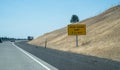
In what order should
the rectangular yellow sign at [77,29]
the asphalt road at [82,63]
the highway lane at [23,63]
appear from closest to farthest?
1. the asphalt road at [82,63]
2. the highway lane at [23,63]
3. the rectangular yellow sign at [77,29]

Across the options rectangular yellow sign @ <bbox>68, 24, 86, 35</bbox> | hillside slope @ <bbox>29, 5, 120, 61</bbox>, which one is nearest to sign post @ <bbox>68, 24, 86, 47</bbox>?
rectangular yellow sign @ <bbox>68, 24, 86, 35</bbox>

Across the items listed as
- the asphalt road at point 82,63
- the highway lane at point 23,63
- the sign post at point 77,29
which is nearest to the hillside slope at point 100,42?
the sign post at point 77,29

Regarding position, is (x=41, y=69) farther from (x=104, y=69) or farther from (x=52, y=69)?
(x=104, y=69)

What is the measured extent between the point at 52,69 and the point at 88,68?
209cm

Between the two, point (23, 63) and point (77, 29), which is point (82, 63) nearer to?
point (23, 63)

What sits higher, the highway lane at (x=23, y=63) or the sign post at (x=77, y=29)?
the sign post at (x=77, y=29)

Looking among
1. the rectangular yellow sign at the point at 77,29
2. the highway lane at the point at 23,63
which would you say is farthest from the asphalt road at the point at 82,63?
the rectangular yellow sign at the point at 77,29

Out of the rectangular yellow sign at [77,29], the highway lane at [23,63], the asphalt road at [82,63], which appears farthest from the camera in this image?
the rectangular yellow sign at [77,29]

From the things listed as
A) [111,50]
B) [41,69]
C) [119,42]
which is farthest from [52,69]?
[119,42]

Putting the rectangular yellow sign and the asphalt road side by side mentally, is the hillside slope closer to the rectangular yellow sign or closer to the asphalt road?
the rectangular yellow sign

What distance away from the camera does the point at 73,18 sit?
163 meters

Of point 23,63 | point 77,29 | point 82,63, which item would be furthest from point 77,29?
point 82,63

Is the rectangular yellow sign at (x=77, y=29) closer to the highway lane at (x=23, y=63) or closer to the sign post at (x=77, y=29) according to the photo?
the sign post at (x=77, y=29)

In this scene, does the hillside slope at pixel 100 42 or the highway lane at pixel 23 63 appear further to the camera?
the hillside slope at pixel 100 42
